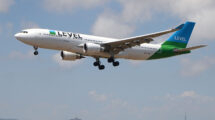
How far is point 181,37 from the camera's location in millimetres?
69500

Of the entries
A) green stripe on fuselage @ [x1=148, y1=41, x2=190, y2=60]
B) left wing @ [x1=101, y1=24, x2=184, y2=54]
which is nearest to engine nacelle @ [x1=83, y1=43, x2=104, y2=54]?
left wing @ [x1=101, y1=24, x2=184, y2=54]

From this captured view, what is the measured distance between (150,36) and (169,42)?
11.7 m

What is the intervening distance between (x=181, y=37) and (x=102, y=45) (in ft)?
51.2

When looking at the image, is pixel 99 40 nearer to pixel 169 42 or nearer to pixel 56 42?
pixel 56 42

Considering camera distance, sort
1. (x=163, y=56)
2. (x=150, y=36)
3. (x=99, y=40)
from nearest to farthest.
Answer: (x=150, y=36) → (x=99, y=40) → (x=163, y=56)

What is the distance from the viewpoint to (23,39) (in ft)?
186

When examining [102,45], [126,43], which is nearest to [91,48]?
[102,45]

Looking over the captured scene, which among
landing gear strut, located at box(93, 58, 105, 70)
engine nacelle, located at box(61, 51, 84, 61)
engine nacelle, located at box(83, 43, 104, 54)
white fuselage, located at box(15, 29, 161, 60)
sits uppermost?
white fuselage, located at box(15, 29, 161, 60)

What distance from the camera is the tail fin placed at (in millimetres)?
Result: 68012

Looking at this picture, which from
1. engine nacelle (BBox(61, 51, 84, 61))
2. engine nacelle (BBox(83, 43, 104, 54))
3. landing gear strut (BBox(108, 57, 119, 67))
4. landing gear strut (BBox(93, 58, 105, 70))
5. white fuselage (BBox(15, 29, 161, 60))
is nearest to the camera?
white fuselage (BBox(15, 29, 161, 60))

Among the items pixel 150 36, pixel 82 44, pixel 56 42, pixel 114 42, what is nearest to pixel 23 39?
pixel 56 42

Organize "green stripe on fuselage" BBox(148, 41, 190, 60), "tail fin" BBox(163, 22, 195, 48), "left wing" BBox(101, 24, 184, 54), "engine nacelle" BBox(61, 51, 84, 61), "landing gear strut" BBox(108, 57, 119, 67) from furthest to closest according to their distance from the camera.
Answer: "tail fin" BBox(163, 22, 195, 48) < "green stripe on fuselage" BBox(148, 41, 190, 60) < "engine nacelle" BBox(61, 51, 84, 61) < "landing gear strut" BBox(108, 57, 119, 67) < "left wing" BBox(101, 24, 184, 54)

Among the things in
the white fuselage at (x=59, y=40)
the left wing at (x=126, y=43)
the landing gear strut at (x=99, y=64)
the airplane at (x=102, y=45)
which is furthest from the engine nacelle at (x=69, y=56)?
the left wing at (x=126, y=43)

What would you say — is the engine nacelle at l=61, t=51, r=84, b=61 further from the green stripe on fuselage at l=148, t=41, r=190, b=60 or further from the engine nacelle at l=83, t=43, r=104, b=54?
the green stripe on fuselage at l=148, t=41, r=190, b=60
